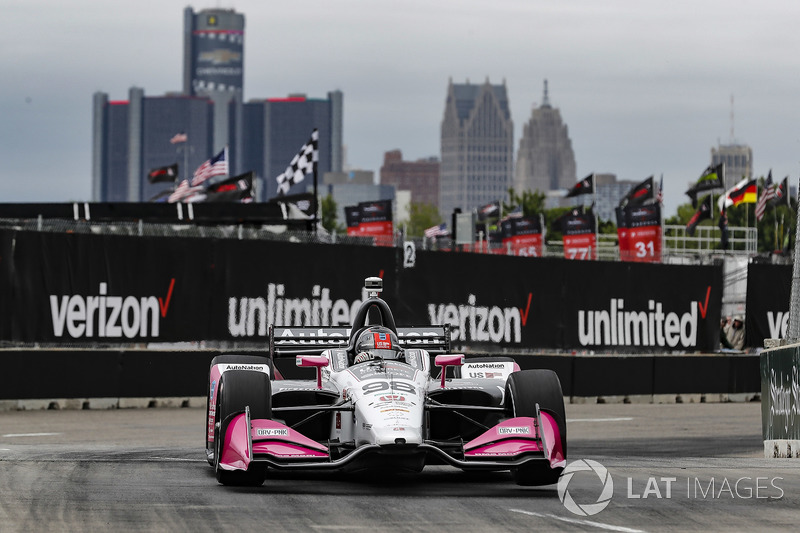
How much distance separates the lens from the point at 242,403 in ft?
33.7

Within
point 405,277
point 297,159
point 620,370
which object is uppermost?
point 297,159

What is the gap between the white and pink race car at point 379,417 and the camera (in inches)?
390

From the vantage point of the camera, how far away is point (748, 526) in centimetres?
816

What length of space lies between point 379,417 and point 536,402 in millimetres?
1350

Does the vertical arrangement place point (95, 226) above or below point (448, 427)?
above

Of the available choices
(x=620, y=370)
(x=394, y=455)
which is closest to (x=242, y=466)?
(x=394, y=455)

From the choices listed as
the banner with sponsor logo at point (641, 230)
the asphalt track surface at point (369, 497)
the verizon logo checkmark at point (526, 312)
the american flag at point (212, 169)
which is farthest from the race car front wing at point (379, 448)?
the american flag at point (212, 169)

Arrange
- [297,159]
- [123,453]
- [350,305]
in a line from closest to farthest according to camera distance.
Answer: [123,453] < [350,305] < [297,159]

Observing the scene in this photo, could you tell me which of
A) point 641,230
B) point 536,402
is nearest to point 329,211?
point 641,230

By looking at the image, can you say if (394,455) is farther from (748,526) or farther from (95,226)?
(95,226)

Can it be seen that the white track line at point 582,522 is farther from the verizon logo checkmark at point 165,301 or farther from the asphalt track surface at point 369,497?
the verizon logo checkmark at point 165,301

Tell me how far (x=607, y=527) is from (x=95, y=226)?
16558 mm

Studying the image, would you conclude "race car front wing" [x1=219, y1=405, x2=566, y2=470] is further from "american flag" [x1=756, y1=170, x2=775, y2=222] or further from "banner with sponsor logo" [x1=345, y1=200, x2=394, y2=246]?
"american flag" [x1=756, y1=170, x2=775, y2=222]

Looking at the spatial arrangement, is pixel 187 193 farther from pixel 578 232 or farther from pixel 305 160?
pixel 578 232
